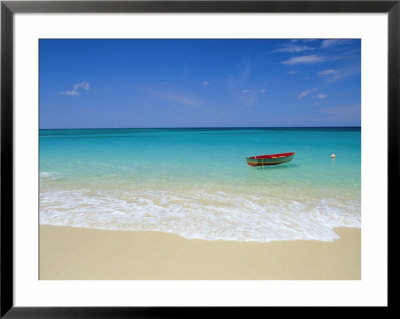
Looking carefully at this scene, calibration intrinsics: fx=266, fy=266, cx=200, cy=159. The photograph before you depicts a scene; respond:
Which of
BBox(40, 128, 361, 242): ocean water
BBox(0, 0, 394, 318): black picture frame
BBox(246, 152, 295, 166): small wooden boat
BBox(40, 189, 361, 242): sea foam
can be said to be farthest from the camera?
BBox(246, 152, 295, 166): small wooden boat

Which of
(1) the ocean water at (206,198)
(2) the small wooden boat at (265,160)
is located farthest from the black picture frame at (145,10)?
(2) the small wooden boat at (265,160)

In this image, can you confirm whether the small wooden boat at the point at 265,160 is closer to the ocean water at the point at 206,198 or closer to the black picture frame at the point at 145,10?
the ocean water at the point at 206,198

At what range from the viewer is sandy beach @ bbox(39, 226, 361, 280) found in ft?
4.63

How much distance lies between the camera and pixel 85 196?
305 centimetres

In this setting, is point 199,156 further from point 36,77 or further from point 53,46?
point 53,46

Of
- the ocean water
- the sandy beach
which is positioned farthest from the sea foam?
the sandy beach

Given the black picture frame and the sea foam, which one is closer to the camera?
the black picture frame

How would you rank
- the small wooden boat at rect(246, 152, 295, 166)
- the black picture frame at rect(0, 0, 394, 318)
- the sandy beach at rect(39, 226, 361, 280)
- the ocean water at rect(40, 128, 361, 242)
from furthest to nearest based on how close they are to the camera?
the small wooden boat at rect(246, 152, 295, 166), the ocean water at rect(40, 128, 361, 242), the sandy beach at rect(39, 226, 361, 280), the black picture frame at rect(0, 0, 394, 318)

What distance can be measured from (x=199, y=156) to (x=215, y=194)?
3.29 m

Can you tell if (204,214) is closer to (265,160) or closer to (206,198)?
(206,198)

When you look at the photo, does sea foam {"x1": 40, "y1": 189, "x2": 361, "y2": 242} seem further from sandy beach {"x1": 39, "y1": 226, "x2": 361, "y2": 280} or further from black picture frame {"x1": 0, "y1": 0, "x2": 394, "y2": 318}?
black picture frame {"x1": 0, "y1": 0, "x2": 394, "y2": 318}

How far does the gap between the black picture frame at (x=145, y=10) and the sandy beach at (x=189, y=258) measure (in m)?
0.47

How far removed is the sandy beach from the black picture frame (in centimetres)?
47

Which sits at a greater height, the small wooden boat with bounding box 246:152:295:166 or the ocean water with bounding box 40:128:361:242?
the small wooden boat with bounding box 246:152:295:166
